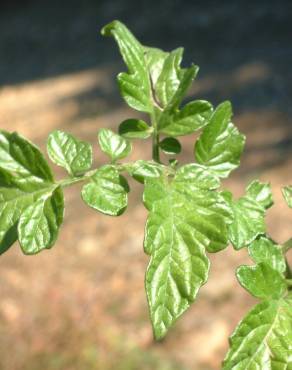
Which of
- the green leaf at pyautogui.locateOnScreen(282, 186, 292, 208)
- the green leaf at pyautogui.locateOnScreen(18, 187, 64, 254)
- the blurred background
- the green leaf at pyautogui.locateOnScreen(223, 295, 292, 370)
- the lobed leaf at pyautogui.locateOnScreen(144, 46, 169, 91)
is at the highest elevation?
the green leaf at pyautogui.locateOnScreen(18, 187, 64, 254)

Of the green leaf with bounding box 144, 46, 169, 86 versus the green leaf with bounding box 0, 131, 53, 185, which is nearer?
the green leaf with bounding box 0, 131, 53, 185

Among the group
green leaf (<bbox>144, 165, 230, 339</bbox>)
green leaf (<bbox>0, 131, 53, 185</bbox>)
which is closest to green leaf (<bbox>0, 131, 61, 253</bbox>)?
green leaf (<bbox>0, 131, 53, 185</bbox>)

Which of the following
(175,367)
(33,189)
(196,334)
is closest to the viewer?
(33,189)

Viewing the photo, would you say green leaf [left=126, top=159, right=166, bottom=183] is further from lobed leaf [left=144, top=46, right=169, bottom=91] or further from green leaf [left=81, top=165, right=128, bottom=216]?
lobed leaf [left=144, top=46, right=169, bottom=91]

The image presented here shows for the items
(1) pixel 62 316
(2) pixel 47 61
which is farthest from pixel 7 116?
(1) pixel 62 316

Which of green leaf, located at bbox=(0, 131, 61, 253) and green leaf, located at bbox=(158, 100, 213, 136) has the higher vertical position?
green leaf, located at bbox=(0, 131, 61, 253)

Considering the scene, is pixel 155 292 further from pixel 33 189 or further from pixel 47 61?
pixel 47 61

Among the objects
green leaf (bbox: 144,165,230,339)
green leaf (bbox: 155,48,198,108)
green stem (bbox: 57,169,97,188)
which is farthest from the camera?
green leaf (bbox: 155,48,198,108)

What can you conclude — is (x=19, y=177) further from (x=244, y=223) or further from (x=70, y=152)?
(x=244, y=223)
